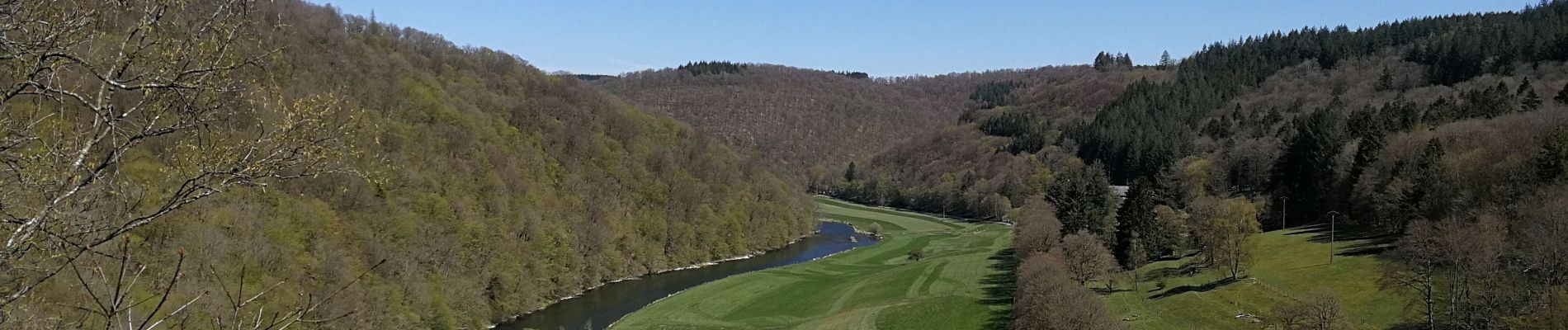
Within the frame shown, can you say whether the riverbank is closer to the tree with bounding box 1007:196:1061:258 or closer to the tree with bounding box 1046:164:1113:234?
the tree with bounding box 1007:196:1061:258

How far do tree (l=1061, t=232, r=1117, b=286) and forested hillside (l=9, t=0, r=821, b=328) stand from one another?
3408 centimetres

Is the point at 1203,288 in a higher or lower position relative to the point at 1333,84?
lower

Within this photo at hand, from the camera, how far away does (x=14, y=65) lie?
19.8 ft

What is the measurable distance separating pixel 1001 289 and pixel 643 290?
87.1 ft

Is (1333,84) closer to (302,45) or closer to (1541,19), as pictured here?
(1541,19)

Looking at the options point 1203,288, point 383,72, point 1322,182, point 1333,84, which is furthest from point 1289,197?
point 383,72

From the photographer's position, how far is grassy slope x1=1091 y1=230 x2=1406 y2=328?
37062mm

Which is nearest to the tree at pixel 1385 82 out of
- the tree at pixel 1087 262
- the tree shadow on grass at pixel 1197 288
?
the tree shadow on grass at pixel 1197 288

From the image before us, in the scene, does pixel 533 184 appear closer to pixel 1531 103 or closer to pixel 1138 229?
pixel 1138 229

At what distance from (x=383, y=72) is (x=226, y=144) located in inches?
2909

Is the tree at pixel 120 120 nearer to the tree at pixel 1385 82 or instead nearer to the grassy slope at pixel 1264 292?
the grassy slope at pixel 1264 292

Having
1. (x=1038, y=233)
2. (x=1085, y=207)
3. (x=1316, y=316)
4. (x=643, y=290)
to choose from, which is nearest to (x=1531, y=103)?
(x=1085, y=207)

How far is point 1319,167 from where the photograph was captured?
6869cm

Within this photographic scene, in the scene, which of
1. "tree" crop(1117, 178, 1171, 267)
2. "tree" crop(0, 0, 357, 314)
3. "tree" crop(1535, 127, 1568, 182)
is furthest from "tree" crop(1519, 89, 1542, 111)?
"tree" crop(0, 0, 357, 314)
